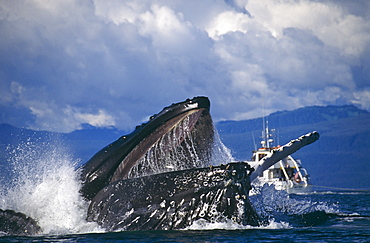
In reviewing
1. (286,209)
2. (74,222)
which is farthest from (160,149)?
(286,209)

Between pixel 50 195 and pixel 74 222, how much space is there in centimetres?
93

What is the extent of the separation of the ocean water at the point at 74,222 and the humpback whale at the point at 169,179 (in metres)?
0.18

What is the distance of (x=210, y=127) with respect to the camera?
9.32 metres

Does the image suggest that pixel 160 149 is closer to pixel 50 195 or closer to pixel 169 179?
pixel 169 179

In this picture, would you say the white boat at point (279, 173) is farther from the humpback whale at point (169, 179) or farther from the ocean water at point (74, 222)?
the humpback whale at point (169, 179)

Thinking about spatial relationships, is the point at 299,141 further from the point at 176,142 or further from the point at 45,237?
the point at 45,237

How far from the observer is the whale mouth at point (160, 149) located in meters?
9.27

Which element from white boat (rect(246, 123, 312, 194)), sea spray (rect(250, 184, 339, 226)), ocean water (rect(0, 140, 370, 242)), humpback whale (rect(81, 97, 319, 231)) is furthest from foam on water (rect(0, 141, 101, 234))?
white boat (rect(246, 123, 312, 194))

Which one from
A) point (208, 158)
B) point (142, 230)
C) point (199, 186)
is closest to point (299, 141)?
point (208, 158)

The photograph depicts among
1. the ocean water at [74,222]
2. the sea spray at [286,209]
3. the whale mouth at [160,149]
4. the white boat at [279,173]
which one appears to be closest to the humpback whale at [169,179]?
the whale mouth at [160,149]

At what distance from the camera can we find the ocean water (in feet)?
27.8

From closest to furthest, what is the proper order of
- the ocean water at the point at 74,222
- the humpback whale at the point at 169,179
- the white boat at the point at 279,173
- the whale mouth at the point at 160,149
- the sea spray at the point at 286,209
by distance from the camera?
1. the ocean water at the point at 74,222
2. the humpback whale at the point at 169,179
3. the whale mouth at the point at 160,149
4. the sea spray at the point at 286,209
5. the white boat at the point at 279,173

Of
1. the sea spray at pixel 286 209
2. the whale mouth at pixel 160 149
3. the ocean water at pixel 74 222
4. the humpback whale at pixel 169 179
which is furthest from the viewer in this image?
the sea spray at pixel 286 209

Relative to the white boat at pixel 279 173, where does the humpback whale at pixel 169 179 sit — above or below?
below
